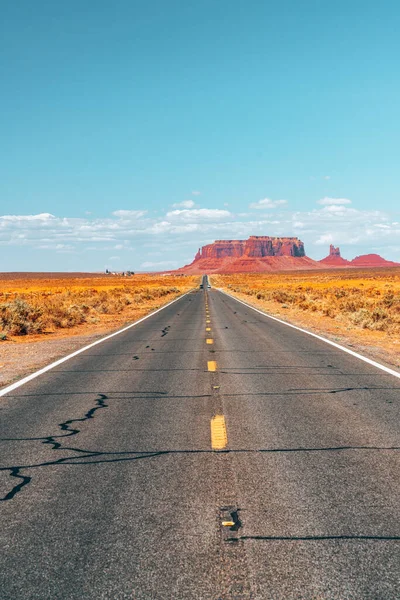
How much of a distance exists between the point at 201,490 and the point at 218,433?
5.60 feet

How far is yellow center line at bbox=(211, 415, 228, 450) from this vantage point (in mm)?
5613

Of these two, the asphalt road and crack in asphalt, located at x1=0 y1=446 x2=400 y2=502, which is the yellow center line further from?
crack in asphalt, located at x1=0 y1=446 x2=400 y2=502

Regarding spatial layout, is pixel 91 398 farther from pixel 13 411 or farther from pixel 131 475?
pixel 131 475

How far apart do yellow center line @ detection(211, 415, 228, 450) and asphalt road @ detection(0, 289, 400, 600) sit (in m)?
0.03

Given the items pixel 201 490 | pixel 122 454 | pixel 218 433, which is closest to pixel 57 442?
pixel 122 454

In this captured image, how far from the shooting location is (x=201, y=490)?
438cm

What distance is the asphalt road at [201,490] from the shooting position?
3072 mm

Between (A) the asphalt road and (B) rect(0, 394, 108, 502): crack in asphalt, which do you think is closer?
(A) the asphalt road

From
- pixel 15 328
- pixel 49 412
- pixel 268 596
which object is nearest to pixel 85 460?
pixel 49 412

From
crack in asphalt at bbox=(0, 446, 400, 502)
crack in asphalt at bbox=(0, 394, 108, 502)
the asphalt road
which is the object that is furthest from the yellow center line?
crack in asphalt at bbox=(0, 394, 108, 502)

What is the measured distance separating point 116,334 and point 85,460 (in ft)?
45.5

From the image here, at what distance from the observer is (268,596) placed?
113 inches

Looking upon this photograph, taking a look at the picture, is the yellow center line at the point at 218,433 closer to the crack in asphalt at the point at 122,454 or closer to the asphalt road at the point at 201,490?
the asphalt road at the point at 201,490

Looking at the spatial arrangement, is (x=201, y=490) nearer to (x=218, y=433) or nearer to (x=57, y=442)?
(x=218, y=433)
